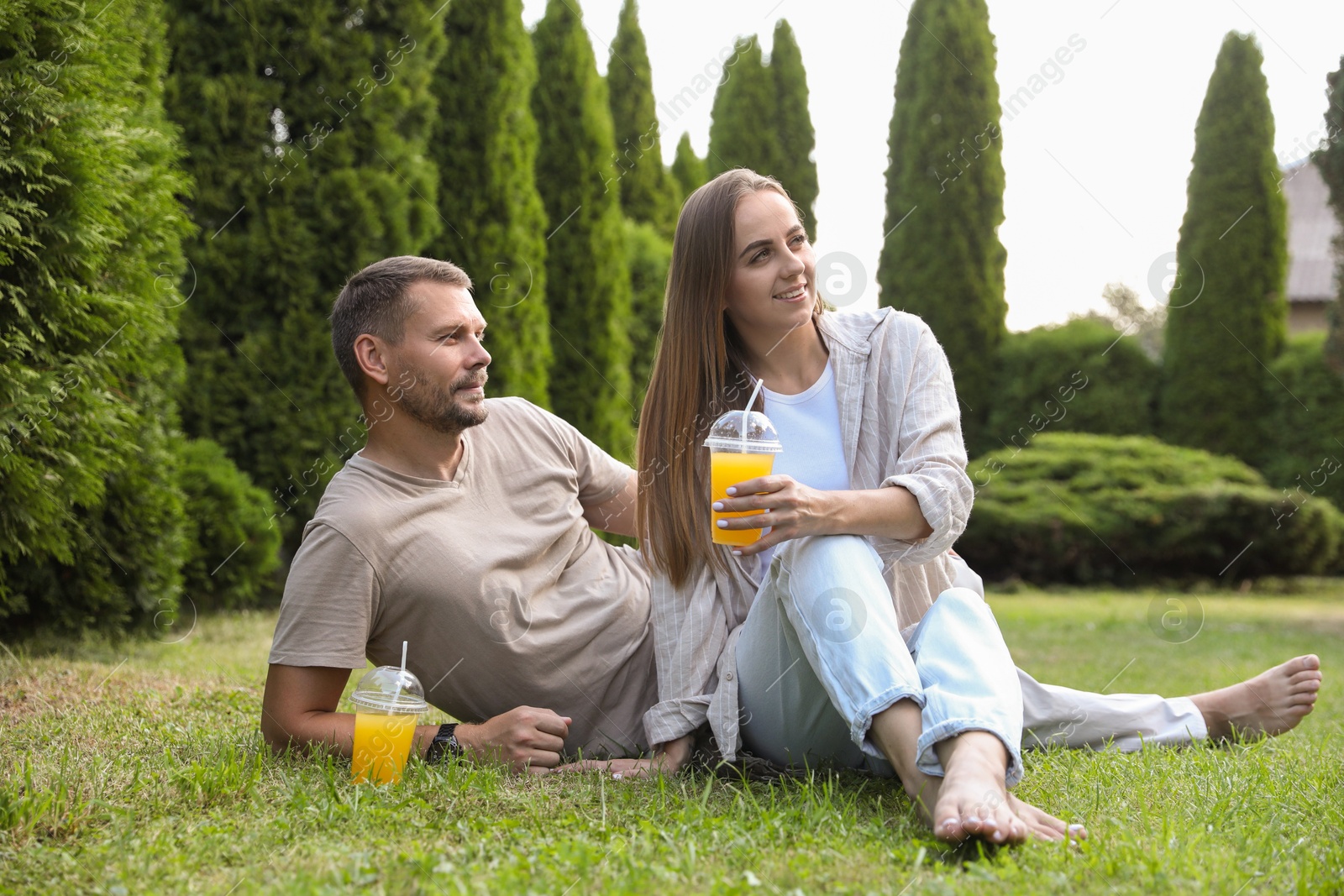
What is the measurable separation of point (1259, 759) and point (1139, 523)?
8637mm

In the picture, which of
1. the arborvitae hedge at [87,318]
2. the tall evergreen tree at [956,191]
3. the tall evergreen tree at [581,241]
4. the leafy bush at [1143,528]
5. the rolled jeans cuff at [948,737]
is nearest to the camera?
the rolled jeans cuff at [948,737]

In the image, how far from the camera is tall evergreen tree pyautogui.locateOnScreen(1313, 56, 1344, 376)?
7613mm

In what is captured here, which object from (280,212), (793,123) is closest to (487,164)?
(280,212)

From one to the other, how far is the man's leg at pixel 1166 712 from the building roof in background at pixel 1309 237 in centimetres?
2193

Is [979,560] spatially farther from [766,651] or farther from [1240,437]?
[766,651]

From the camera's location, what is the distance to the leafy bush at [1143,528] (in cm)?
1059

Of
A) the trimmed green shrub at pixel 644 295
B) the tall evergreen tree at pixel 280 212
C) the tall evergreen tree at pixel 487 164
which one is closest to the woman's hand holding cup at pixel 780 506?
the tall evergreen tree at pixel 280 212

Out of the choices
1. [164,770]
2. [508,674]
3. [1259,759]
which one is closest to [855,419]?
[508,674]

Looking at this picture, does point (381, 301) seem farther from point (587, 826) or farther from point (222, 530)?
point (222, 530)

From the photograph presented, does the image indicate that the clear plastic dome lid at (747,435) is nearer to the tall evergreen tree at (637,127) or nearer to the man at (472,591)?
the man at (472,591)

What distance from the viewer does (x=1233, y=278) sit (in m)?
14.1

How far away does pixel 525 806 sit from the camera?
220 centimetres

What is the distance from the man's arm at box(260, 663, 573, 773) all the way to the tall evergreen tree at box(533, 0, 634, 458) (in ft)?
20.8

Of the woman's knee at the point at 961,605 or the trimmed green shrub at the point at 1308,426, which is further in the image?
the trimmed green shrub at the point at 1308,426
